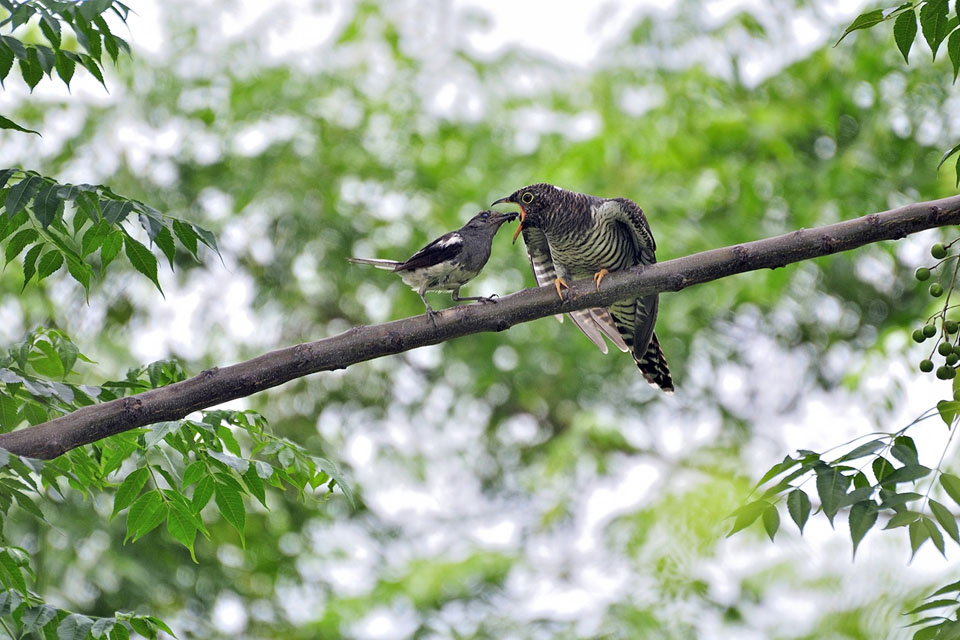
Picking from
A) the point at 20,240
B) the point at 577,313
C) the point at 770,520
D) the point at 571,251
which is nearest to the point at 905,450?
the point at 770,520

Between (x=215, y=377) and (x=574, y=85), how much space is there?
631 cm

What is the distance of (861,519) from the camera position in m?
1.77

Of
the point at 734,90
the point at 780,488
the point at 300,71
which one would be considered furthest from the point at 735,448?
the point at 780,488

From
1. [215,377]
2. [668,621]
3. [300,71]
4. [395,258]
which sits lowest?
[668,621]

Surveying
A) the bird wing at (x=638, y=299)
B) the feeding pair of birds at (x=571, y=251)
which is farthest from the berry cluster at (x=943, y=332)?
the bird wing at (x=638, y=299)

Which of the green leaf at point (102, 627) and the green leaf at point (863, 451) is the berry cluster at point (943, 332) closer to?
the green leaf at point (863, 451)

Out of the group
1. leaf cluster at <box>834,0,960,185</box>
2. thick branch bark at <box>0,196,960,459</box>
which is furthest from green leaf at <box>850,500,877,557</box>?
leaf cluster at <box>834,0,960,185</box>

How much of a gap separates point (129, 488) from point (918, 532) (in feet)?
5.39

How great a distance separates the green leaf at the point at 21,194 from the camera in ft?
6.48

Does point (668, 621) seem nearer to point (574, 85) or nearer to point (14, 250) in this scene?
point (574, 85)

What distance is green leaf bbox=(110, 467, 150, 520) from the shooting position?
2164 mm

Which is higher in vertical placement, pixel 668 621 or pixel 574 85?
pixel 574 85

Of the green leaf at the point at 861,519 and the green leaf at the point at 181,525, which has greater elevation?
the green leaf at the point at 181,525

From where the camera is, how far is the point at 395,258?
7.16 m
